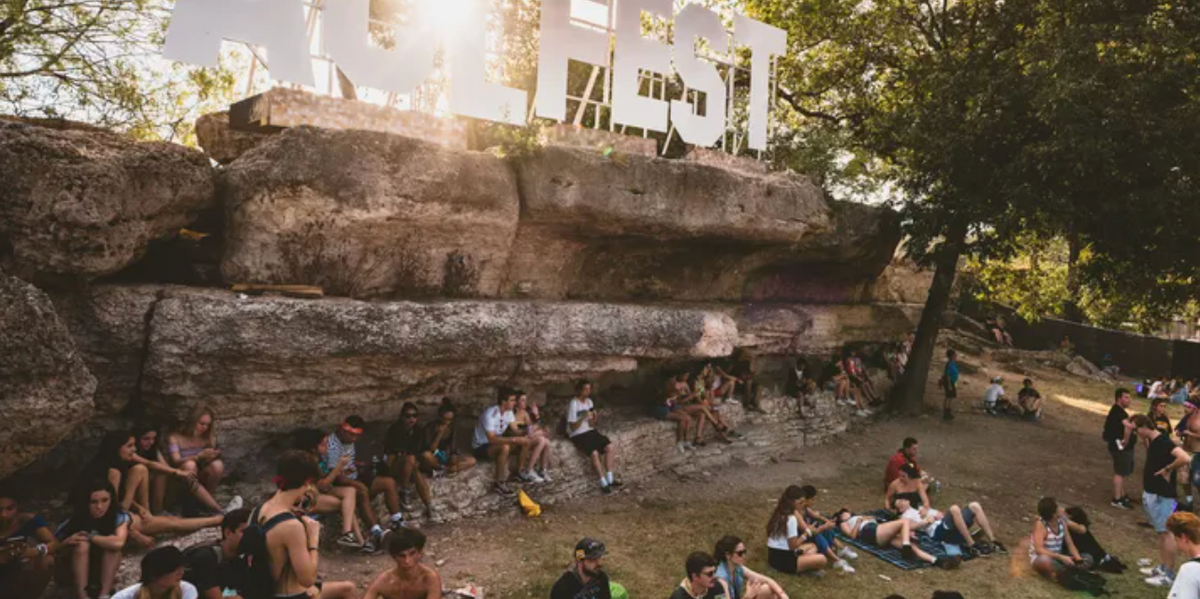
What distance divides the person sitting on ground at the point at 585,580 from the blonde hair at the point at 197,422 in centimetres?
443

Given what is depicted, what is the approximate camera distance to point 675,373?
12.6m

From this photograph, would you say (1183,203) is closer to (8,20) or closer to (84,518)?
(84,518)

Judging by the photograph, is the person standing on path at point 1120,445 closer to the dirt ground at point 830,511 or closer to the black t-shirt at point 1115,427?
the black t-shirt at point 1115,427

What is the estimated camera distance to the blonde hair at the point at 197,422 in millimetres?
7145

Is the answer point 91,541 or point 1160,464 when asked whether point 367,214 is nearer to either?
point 91,541

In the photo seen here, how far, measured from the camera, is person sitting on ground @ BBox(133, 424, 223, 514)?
6.55m

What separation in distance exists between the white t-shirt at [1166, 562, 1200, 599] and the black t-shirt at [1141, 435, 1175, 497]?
14.8 ft

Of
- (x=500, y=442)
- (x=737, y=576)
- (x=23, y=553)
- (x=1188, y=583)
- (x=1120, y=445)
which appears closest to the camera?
(x=1188, y=583)

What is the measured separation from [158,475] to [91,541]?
1.23 meters

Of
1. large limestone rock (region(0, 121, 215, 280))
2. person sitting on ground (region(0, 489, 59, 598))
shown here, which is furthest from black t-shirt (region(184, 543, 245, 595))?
large limestone rock (region(0, 121, 215, 280))

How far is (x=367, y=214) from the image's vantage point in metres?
8.67

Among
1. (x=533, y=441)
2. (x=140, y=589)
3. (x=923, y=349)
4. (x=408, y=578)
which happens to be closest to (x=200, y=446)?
(x=140, y=589)

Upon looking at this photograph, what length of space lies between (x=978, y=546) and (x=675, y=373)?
5.71 meters

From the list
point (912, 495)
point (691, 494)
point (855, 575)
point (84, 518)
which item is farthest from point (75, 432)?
point (912, 495)
